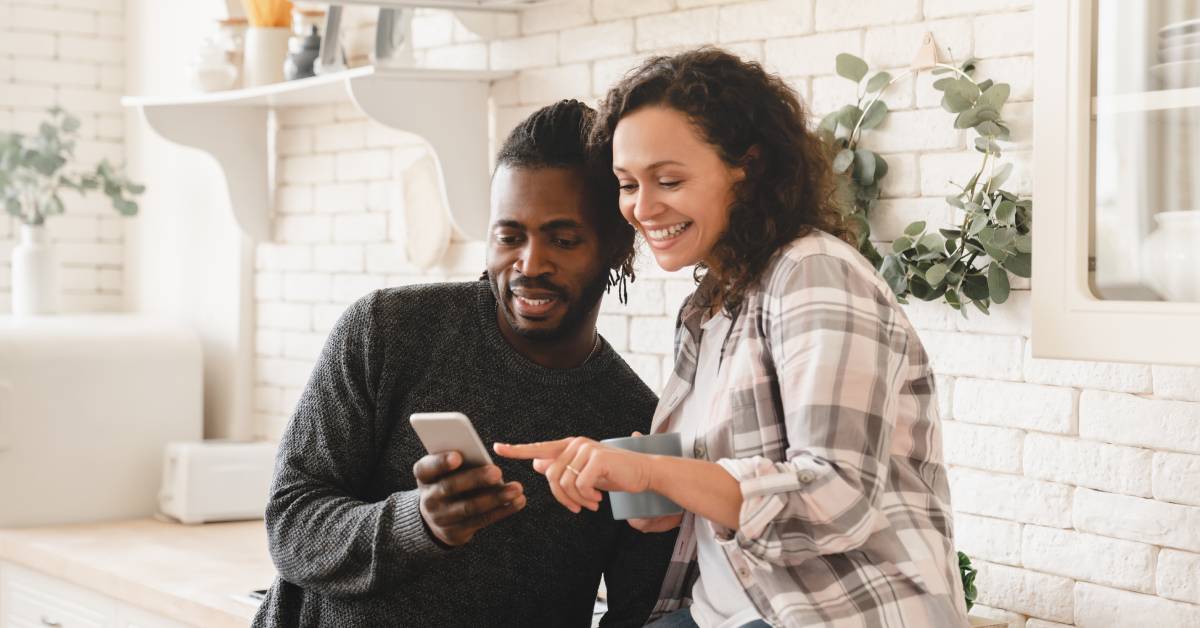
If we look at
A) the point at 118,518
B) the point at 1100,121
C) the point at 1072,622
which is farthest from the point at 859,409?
the point at 118,518

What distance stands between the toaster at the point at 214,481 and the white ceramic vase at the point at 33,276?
1.80ft

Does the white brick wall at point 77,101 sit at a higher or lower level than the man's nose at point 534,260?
higher

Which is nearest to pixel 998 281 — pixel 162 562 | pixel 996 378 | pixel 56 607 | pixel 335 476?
pixel 996 378

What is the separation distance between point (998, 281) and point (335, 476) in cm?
98

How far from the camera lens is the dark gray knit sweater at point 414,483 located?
6.35 feet

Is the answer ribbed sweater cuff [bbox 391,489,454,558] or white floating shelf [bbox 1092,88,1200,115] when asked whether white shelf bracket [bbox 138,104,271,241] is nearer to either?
ribbed sweater cuff [bbox 391,489,454,558]

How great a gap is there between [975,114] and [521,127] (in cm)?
67

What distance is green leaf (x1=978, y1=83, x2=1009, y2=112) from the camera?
211cm

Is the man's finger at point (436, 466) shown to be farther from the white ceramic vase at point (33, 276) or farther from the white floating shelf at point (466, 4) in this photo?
the white ceramic vase at point (33, 276)

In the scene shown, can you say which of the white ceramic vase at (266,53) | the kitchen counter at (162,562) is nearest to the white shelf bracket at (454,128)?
the white ceramic vase at (266,53)

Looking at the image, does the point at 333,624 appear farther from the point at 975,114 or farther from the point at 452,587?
the point at 975,114

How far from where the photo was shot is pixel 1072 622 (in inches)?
83.7

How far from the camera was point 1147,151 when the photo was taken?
1.73 metres

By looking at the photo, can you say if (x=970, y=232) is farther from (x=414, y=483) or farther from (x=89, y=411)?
(x=89, y=411)
